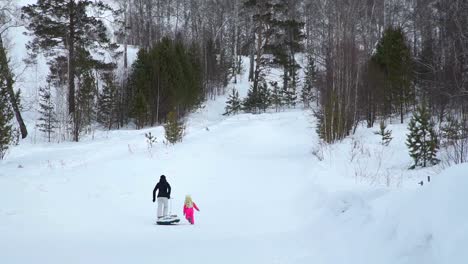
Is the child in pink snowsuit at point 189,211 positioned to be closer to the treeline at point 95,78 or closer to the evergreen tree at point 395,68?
the treeline at point 95,78

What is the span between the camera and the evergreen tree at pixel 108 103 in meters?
29.9

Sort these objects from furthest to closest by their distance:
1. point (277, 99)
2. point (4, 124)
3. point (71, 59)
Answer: point (277, 99)
point (71, 59)
point (4, 124)

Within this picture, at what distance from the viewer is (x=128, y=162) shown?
16.3 m

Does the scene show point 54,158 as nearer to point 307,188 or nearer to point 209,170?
point 209,170

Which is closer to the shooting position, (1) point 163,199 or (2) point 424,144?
(1) point 163,199

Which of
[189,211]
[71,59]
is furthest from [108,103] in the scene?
[189,211]

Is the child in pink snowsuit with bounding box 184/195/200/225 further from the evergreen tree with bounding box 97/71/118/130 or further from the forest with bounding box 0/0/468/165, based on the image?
the evergreen tree with bounding box 97/71/118/130

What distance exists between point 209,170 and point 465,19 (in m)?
9.89

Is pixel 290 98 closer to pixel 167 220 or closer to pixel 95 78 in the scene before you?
pixel 95 78

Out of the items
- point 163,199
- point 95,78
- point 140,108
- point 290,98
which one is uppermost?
point 95,78

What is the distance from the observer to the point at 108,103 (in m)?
30.7

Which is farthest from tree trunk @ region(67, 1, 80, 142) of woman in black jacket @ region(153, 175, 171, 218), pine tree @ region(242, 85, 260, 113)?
woman in black jacket @ region(153, 175, 171, 218)

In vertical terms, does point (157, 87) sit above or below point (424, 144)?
above

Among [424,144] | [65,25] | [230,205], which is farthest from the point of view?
[65,25]
